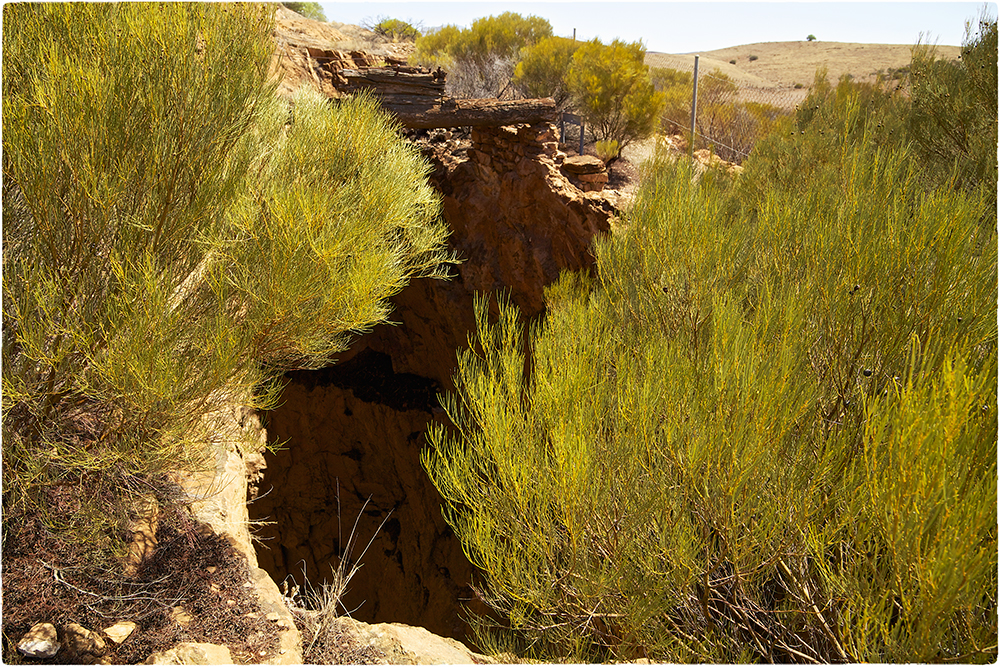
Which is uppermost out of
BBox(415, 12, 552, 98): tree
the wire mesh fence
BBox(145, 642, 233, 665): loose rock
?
BBox(415, 12, 552, 98): tree

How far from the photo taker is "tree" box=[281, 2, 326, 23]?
2472 cm

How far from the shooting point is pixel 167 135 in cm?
348

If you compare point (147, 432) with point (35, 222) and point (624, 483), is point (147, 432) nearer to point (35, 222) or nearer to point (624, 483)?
point (35, 222)

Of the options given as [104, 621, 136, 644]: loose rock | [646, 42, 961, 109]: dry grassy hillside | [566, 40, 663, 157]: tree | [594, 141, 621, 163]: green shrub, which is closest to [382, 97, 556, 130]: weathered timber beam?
[594, 141, 621, 163]: green shrub

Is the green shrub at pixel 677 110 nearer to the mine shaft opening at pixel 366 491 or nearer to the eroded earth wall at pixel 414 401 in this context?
the eroded earth wall at pixel 414 401

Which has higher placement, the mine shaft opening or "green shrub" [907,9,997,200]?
"green shrub" [907,9,997,200]

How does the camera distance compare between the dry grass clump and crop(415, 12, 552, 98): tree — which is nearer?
the dry grass clump

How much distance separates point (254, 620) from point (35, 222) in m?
2.65

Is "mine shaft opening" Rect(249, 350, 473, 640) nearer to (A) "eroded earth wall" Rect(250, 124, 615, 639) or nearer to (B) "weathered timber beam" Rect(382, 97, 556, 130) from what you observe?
(A) "eroded earth wall" Rect(250, 124, 615, 639)

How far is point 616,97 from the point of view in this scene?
1278 centimetres

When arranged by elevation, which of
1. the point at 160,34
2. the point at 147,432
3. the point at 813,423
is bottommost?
the point at 147,432

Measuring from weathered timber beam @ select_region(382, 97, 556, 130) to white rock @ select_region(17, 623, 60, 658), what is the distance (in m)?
6.66

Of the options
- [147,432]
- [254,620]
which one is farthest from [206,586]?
[147,432]

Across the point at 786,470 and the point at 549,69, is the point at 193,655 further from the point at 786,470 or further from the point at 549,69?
the point at 549,69
